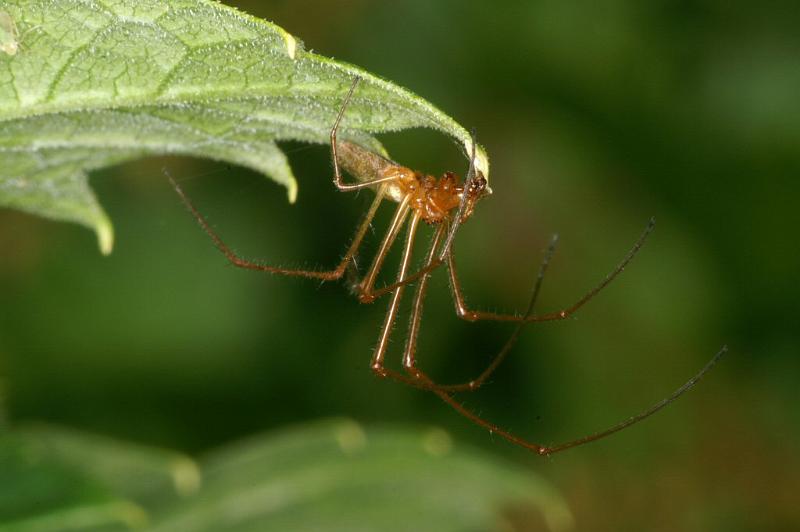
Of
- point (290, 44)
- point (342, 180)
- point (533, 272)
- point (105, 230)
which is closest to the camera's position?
point (290, 44)

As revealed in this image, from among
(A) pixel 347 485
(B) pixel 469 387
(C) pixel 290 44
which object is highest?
(B) pixel 469 387

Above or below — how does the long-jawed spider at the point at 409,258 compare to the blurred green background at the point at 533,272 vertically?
below

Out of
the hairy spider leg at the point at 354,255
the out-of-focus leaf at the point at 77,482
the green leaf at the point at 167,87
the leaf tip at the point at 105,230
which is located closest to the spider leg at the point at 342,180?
the hairy spider leg at the point at 354,255

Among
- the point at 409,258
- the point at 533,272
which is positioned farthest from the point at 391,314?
the point at 533,272

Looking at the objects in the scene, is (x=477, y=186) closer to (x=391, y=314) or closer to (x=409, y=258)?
(x=409, y=258)

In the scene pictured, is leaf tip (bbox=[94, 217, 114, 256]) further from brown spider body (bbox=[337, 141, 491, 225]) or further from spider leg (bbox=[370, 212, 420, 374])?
spider leg (bbox=[370, 212, 420, 374])

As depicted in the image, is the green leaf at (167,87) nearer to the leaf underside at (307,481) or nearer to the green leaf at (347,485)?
the leaf underside at (307,481)
